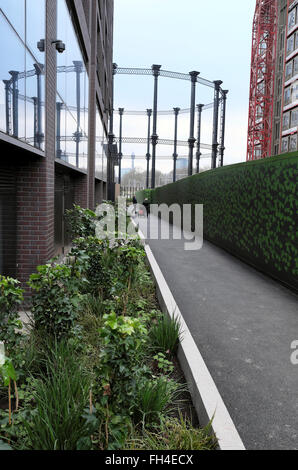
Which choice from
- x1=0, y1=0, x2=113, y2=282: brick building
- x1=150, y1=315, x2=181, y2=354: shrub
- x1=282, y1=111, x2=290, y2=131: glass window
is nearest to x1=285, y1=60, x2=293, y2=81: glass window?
x1=282, y1=111, x2=290, y2=131: glass window

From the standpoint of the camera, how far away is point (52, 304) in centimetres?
398

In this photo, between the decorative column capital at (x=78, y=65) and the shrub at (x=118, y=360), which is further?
the decorative column capital at (x=78, y=65)

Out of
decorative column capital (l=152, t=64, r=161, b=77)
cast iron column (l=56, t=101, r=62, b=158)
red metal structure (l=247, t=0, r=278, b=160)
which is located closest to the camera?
cast iron column (l=56, t=101, r=62, b=158)

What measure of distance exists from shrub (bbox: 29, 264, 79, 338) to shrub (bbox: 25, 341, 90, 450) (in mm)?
679

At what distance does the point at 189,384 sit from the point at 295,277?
4435mm

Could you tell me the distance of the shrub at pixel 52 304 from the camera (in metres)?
3.98

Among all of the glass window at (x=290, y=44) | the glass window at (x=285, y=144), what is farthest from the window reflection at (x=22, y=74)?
the glass window at (x=290, y=44)

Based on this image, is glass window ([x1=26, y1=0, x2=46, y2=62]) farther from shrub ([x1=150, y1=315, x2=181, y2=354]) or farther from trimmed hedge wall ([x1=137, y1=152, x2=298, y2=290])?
trimmed hedge wall ([x1=137, y1=152, x2=298, y2=290])

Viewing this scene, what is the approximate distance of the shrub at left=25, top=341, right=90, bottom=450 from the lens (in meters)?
2.59

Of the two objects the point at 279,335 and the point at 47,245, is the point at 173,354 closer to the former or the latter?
the point at 279,335

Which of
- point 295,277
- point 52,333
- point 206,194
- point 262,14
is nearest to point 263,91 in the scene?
point 262,14

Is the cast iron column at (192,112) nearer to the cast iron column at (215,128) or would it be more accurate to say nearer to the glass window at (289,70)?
the cast iron column at (215,128)

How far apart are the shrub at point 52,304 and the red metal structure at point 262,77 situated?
5781 centimetres

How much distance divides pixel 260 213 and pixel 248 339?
4.65m
